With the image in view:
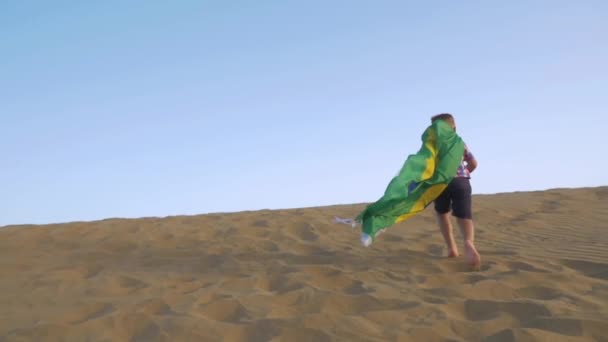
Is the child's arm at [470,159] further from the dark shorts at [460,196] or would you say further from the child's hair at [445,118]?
the child's hair at [445,118]

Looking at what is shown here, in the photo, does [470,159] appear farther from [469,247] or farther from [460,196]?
[469,247]

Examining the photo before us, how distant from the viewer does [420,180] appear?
456cm

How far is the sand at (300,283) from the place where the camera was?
10.5 ft

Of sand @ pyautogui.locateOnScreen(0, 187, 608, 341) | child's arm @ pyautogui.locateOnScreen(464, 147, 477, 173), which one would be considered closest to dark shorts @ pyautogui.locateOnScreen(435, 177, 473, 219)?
child's arm @ pyautogui.locateOnScreen(464, 147, 477, 173)

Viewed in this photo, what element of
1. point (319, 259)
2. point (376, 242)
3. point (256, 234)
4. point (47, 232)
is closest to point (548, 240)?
point (376, 242)

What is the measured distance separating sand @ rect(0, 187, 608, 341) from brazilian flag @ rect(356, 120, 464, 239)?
43cm

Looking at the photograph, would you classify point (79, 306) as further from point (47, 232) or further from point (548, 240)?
point (548, 240)

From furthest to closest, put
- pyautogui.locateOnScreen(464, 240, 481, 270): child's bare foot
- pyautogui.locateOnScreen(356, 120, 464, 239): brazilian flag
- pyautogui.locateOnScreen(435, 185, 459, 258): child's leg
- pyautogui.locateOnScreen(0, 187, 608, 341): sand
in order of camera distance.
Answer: pyautogui.locateOnScreen(435, 185, 459, 258): child's leg → pyautogui.locateOnScreen(356, 120, 464, 239): brazilian flag → pyautogui.locateOnScreen(464, 240, 481, 270): child's bare foot → pyautogui.locateOnScreen(0, 187, 608, 341): sand

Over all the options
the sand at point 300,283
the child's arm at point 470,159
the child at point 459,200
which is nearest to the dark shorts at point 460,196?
the child at point 459,200

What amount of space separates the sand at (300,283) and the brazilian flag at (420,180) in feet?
1.41

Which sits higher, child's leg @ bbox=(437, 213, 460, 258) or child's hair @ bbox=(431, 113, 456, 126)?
child's hair @ bbox=(431, 113, 456, 126)

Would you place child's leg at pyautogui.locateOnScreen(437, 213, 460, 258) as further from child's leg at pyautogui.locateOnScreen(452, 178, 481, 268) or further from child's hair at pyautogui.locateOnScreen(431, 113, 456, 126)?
child's hair at pyautogui.locateOnScreen(431, 113, 456, 126)

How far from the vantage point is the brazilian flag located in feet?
14.8

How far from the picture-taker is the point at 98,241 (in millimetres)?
6363
